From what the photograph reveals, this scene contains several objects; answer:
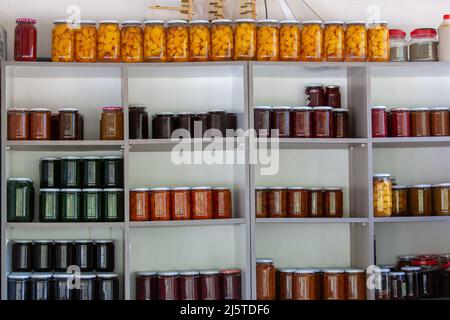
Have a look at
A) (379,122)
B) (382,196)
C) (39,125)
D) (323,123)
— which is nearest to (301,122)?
(323,123)

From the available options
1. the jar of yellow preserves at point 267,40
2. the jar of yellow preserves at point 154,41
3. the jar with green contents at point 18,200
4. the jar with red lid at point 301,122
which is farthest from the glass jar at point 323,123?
the jar with green contents at point 18,200

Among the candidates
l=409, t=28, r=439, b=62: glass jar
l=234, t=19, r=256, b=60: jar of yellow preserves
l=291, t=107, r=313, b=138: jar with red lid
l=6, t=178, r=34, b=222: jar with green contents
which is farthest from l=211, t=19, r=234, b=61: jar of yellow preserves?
l=6, t=178, r=34, b=222: jar with green contents

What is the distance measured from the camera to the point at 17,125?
2545mm

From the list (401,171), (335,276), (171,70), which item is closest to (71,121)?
(171,70)

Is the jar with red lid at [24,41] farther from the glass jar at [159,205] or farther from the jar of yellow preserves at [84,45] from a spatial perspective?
the glass jar at [159,205]

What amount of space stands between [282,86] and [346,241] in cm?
66

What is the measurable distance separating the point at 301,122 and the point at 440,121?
52cm

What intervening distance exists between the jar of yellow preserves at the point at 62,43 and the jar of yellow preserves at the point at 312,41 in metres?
0.83

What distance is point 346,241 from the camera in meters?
2.84

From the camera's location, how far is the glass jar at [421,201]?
2.67m

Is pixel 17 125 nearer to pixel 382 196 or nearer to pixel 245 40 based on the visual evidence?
pixel 245 40

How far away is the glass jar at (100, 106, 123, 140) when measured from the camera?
2574 millimetres

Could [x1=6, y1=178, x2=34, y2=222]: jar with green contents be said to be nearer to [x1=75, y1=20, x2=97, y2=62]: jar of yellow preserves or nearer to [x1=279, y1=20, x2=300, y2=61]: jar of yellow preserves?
[x1=75, y1=20, x2=97, y2=62]: jar of yellow preserves
